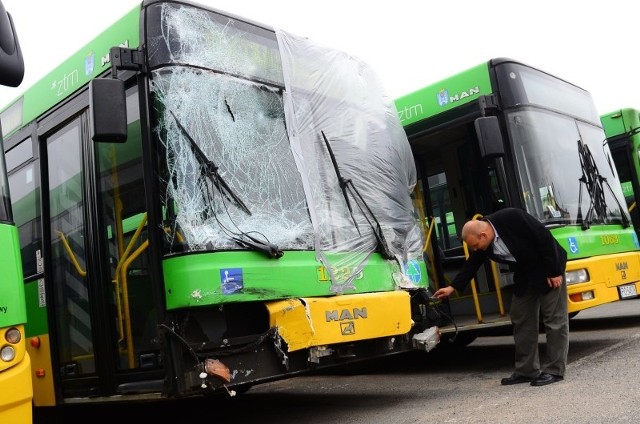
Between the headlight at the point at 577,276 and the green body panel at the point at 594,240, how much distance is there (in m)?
0.15

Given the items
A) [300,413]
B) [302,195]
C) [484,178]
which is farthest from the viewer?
[484,178]

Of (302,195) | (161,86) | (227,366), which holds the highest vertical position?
(161,86)

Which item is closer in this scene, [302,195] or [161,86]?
[161,86]

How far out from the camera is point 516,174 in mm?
6523

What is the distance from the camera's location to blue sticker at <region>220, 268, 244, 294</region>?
13.8 ft

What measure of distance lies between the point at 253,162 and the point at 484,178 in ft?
11.1

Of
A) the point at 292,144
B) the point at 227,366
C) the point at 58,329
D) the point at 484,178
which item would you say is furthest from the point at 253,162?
the point at 484,178

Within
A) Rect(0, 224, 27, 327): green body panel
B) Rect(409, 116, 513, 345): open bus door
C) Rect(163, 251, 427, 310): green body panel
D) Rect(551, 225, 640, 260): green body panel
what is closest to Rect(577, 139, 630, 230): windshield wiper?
Rect(551, 225, 640, 260): green body panel

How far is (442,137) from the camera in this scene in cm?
786

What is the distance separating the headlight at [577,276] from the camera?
625cm

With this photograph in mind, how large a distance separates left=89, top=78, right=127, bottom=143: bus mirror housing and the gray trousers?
3530mm

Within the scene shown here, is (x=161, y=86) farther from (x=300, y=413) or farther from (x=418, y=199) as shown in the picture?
(x=418, y=199)

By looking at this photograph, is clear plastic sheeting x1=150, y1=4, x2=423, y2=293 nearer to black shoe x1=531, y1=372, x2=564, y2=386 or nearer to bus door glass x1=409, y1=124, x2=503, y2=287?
black shoe x1=531, y1=372, x2=564, y2=386

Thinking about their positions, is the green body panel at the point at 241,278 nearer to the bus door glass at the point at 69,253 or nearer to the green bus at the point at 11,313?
the green bus at the point at 11,313
